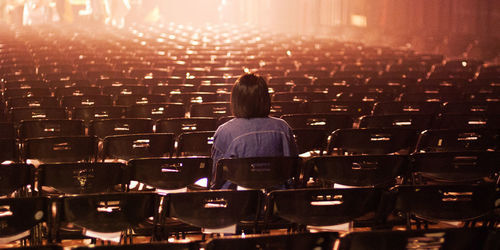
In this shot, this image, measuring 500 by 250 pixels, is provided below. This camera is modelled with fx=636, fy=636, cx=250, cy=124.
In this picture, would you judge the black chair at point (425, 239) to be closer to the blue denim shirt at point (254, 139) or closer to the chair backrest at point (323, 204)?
the chair backrest at point (323, 204)

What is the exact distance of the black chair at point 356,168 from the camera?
188 inches

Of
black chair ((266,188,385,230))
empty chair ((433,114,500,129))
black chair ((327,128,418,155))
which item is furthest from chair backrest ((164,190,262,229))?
empty chair ((433,114,500,129))

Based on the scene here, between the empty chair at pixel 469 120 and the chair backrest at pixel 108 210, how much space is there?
403 centimetres

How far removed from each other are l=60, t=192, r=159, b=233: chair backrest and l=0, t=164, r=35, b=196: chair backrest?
2.39ft

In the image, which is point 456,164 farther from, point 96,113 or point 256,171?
point 96,113

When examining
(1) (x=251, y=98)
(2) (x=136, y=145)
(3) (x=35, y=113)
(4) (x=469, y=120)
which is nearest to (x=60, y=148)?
(2) (x=136, y=145)

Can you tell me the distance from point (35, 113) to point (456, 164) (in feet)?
16.3

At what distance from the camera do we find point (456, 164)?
5.05 m

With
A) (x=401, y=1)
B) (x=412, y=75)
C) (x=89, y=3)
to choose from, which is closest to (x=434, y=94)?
(x=412, y=75)

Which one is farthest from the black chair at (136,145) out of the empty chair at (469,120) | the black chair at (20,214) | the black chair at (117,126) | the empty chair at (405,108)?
the empty chair at (405,108)

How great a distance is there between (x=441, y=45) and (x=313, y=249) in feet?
74.7

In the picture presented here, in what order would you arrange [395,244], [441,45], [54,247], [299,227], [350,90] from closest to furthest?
1. [54,247]
2. [395,244]
3. [299,227]
4. [350,90]
5. [441,45]

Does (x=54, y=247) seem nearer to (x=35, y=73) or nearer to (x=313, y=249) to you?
(x=313, y=249)

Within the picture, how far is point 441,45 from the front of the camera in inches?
960
